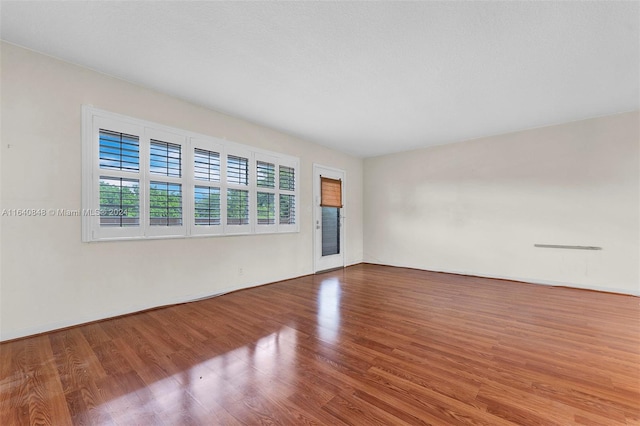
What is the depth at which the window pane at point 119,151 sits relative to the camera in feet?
9.37

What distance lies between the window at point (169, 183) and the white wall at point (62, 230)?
0.12m

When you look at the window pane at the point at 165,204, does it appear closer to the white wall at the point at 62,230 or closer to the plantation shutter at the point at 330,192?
the white wall at the point at 62,230

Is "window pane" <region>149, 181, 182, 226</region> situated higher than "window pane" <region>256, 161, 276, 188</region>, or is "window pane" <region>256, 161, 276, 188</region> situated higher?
"window pane" <region>256, 161, 276, 188</region>

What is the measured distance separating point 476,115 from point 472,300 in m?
2.79

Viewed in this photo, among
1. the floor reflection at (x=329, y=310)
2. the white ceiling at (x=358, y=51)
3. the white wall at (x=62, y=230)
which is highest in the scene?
the white ceiling at (x=358, y=51)

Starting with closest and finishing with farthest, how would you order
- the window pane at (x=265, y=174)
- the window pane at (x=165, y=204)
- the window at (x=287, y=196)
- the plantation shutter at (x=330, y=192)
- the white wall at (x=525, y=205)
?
the window pane at (x=165, y=204), the white wall at (x=525, y=205), the window pane at (x=265, y=174), the window at (x=287, y=196), the plantation shutter at (x=330, y=192)

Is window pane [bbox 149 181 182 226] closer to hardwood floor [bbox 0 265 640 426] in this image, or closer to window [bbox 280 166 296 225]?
hardwood floor [bbox 0 265 640 426]

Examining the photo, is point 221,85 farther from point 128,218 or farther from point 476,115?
point 476,115

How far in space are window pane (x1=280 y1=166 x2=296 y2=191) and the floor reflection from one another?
189 cm

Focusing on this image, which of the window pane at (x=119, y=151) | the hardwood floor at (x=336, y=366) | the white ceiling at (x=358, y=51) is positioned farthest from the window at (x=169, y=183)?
the hardwood floor at (x=336, y=366)

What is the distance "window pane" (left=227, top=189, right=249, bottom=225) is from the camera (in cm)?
397

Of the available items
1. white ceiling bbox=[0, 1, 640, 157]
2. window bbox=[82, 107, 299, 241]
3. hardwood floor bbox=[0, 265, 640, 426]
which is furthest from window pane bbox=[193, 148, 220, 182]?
hardwood floor bbox=[0, 265, 640, 426]

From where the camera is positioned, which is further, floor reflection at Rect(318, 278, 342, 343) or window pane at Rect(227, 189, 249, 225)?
window pane at Rect(227, 189, 249, 225)

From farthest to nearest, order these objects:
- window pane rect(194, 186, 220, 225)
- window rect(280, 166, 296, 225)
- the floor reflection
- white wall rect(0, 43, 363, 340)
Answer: window rect(280, 166, 296, 225) < window pane rect(194, 186, 220, 225) < the floor reflection < white wall rect(0, 43, 363, 340)
